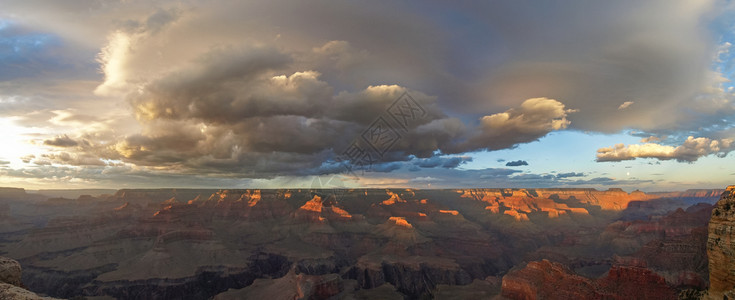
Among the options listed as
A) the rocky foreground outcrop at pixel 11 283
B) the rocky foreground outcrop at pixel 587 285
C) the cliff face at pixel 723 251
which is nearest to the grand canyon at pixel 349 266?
the rocky foreground outcrop at pixel 587 285

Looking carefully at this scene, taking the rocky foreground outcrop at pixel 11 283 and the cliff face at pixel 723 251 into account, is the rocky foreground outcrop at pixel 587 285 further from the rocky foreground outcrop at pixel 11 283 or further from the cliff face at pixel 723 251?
the rocky foreground outcrop at pixel 11 283

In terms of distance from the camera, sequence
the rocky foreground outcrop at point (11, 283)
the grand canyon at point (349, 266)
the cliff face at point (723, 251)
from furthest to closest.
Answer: the grand canyon at point (349, 266), the cliff face at point (723, 251), the rocky foreground outcrop at point (11, 283)

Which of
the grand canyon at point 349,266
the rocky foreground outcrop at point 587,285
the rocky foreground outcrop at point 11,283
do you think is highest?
the rocky foreground outcrop at point 11,283

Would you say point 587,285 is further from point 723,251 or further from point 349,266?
point 349,266

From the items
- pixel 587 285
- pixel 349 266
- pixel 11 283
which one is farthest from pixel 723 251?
pixel 349 266

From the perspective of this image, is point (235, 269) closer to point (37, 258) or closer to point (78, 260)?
point (78, 260)

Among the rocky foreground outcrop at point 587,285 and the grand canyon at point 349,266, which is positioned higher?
the rocky foreground outcrop at point 587,285
